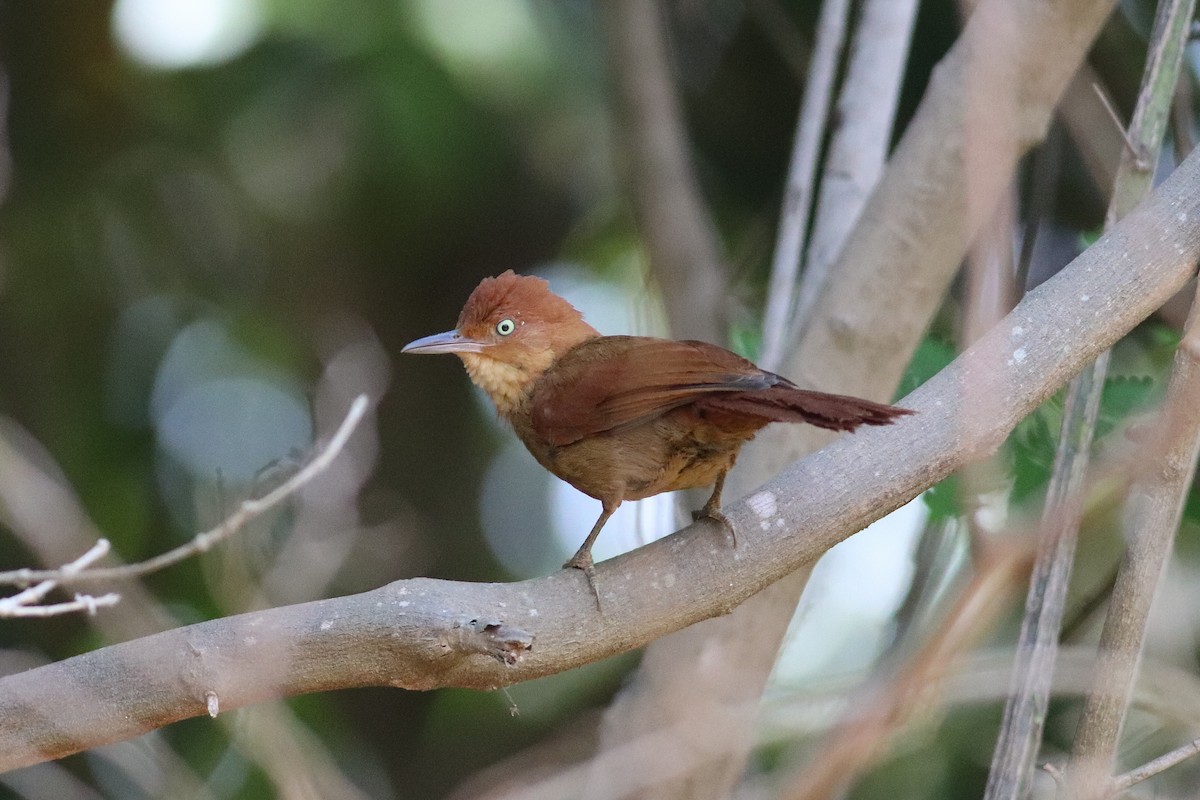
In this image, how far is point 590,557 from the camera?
235 cm

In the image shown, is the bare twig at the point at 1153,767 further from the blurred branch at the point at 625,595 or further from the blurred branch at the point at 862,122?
the blurred branch at the point at 862,122

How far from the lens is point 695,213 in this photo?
413 cm

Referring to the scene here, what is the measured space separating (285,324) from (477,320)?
2.18m

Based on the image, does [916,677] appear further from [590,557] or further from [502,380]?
[502,380]

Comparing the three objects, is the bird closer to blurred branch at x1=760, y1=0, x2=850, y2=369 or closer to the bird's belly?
the bird's belly

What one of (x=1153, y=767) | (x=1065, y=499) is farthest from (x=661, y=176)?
(x=1153, y=767)

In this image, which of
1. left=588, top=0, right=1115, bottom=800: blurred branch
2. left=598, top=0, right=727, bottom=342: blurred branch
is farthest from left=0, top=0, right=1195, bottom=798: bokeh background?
left=588, top=0, right=1115, bottom=800: blurred branch

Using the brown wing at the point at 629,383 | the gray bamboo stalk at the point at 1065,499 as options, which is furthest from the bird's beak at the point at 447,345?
the gray bamboo stalk at the point at 1065,499

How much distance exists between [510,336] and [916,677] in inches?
75.7

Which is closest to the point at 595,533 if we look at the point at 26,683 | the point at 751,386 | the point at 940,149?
the point at 751,386

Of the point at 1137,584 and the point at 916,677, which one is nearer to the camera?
the point at 916,677

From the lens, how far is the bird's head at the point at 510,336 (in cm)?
313

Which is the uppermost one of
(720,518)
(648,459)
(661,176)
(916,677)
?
(661,176)

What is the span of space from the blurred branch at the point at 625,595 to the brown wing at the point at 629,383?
0.25 metres
